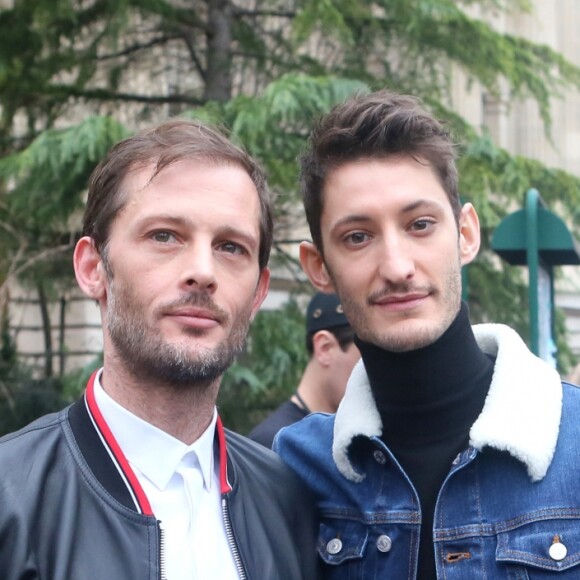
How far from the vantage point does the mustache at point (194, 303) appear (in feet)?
9.18

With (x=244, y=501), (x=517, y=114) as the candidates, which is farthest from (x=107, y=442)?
(x=517, y=114)

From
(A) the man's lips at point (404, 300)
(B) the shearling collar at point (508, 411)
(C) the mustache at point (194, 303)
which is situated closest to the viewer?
(C) the mustache at point (194, 303)

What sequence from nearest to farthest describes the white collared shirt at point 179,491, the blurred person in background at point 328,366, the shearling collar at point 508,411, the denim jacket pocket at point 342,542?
the white collared shirt at point 179,491
the shearling collar at point 508,411
the denim jacket pocket at point 342,542
the blurred person in background at point 328,366

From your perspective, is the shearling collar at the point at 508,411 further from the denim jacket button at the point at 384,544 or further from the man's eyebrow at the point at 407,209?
the man's eyebrow at the point at 407,209

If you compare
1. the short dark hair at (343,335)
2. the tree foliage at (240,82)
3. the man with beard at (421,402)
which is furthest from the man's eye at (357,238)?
the tree foliage at (240,82)

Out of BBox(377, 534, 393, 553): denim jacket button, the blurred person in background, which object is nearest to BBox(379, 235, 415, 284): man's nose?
BBox(377, 534, 393, 553): denim jacket button

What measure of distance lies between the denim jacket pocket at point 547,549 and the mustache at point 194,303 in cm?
92

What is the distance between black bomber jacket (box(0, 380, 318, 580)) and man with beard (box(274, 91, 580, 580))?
0.32 metres

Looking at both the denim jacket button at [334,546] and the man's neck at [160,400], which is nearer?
the man's neck at [160,400]

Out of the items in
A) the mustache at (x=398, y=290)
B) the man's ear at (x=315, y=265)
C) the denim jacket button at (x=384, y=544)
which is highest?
the man's ear at (x=315, y=265)

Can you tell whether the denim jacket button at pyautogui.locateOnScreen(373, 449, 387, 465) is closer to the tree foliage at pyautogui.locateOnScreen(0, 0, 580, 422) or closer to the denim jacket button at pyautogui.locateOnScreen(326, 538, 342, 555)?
the denim jacket button at pyautogui.locateOnScreen(326, 538, 342, 555)

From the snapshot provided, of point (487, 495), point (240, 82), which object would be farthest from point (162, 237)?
point (240, 82)

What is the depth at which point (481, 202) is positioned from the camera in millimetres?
9117

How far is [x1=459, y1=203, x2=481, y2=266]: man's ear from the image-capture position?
10.9ft
